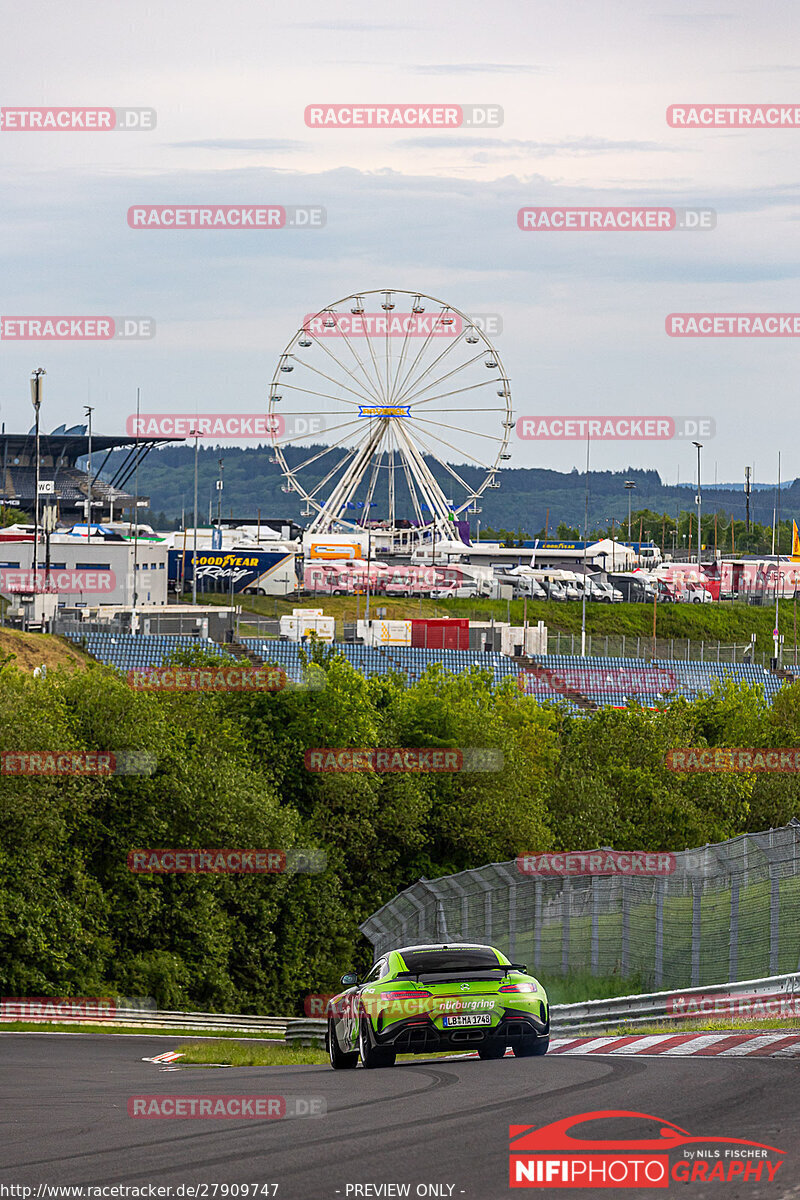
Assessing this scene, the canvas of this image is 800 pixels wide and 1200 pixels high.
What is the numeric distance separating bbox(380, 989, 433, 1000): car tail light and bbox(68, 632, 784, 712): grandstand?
160ft

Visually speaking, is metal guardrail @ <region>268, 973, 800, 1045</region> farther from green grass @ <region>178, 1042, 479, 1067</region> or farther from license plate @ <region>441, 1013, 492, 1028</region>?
license plate @ <region>441, 1013, 492, 1028</region>

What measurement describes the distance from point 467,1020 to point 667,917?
515 cm

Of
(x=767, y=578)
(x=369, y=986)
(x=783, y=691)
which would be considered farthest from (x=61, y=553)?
(x=369, y=986)

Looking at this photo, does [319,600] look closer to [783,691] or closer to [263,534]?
[263,534]

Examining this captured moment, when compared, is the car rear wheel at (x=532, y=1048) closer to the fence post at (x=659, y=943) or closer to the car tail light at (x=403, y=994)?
the car tail light at (x=403, y=994)

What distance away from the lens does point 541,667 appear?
70.6m

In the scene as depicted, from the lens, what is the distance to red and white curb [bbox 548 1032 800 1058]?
10.8 meters

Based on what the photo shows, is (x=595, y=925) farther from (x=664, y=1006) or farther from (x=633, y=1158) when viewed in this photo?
(x=633, y=1158)

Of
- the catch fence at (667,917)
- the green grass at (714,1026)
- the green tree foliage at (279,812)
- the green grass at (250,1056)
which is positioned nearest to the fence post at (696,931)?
the catch fence at (667,917)

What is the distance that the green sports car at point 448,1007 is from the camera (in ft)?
39.1

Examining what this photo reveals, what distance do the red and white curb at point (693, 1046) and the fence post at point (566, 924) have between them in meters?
4.87

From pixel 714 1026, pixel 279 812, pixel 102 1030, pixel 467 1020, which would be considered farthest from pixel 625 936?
pixel 279 812

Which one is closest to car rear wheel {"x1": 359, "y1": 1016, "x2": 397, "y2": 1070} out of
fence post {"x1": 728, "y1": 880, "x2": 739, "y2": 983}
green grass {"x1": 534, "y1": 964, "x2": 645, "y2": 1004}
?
fence post {"x1": 728, "y1": 880, "x2": 739, "y2": 983}

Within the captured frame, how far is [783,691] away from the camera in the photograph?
62.5 m
